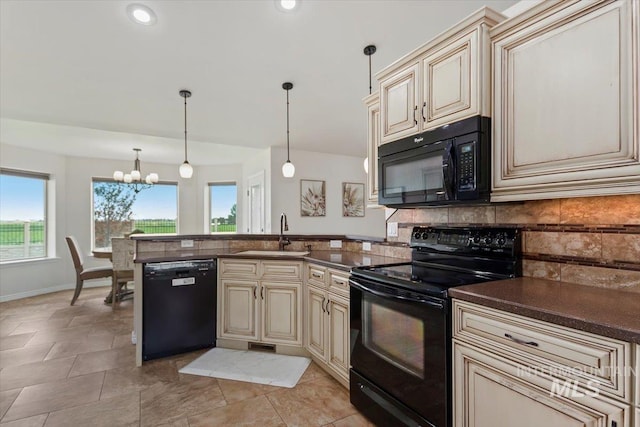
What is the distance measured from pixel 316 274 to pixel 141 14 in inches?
86.1

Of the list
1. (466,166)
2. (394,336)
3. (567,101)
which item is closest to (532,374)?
(394,336)

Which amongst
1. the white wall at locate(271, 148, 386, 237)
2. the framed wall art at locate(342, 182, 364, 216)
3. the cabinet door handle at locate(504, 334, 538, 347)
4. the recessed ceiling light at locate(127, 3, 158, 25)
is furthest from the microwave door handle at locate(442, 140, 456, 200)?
the framed wall art at locate(342, 182, 364, 216)

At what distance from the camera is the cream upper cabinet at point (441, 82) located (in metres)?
1.59

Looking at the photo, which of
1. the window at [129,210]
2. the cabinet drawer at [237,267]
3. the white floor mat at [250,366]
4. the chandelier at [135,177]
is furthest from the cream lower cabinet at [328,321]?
the window at [129,210]

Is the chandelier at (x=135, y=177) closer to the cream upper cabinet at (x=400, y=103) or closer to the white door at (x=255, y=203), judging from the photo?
the white door at (x=255, y=203)

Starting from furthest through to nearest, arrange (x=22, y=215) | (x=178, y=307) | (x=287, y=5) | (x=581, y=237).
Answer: (x=22, y=215), (x=178, y=307), (x=287, y=5), (x=581, y=237)

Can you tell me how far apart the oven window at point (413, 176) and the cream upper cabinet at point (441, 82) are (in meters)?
0.20

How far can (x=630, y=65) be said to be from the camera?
3.76 feet

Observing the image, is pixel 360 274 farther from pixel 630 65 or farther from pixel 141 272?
pixel 141 272

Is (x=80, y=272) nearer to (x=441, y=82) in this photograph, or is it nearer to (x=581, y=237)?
(x=441, y=82)

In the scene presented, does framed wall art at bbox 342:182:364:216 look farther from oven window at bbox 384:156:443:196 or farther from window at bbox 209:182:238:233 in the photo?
oven window at bbox 384:156:443:196

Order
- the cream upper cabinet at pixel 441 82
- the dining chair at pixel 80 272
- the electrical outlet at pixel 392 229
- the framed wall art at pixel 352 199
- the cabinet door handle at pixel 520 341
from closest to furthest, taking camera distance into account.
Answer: the cabinet door handle at pixel 520 341 → the cream upper cabinet at pixel 441 82 → the electrical outlet at pixel 392 229 → the dining chair at pixel 80 272 → the framed wall art at pixel 352 199

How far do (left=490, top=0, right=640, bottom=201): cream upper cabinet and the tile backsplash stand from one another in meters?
0.25

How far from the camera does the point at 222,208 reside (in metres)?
7.35
